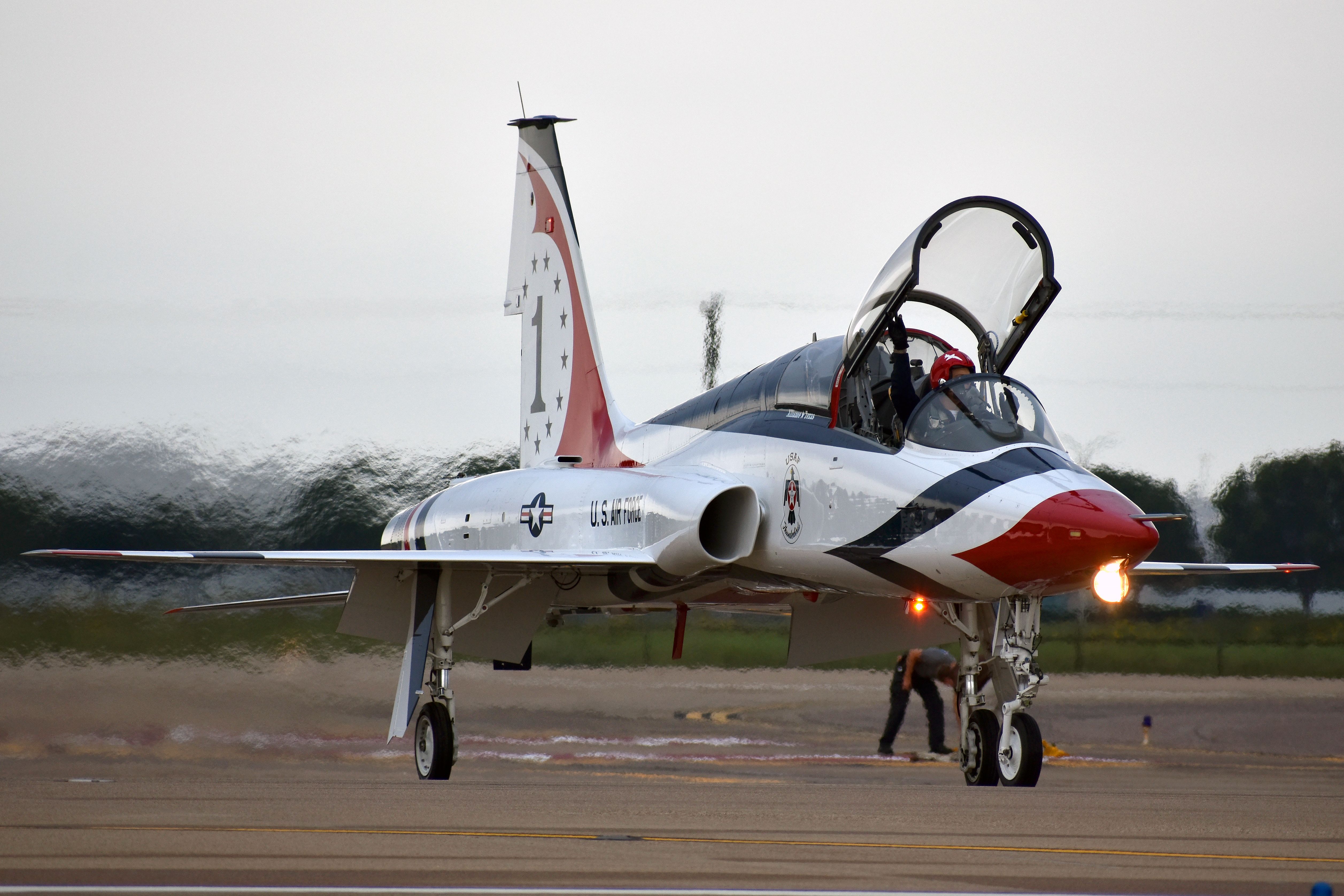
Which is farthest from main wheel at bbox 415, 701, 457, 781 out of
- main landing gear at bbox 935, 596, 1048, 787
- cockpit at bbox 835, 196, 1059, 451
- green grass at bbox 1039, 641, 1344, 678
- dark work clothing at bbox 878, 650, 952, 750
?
green grass at bbox 1039, 641, 1344, 678

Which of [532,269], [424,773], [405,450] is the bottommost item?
[424,773]

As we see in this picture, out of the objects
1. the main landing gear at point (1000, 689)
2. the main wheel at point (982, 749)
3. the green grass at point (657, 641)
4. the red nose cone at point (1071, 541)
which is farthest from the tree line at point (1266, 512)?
the red nose cone at point (1071, 541)

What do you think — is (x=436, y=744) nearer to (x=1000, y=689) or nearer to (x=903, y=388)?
(x=1000, y=689)

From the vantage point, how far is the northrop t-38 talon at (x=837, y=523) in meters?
8.39

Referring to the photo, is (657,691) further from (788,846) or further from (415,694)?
(788,846)

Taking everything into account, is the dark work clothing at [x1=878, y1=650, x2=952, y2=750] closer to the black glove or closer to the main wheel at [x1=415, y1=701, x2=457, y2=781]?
the main wheel at [x1=415, y1=701, x2=457, y2=781]

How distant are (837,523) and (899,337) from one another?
1.23m

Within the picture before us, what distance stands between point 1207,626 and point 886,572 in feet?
20.2

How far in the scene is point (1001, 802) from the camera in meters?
7.41

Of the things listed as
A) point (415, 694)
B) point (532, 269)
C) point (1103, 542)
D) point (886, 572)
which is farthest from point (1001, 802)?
point (532, 269)

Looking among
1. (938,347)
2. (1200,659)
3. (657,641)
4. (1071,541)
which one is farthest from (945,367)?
(1200,659)

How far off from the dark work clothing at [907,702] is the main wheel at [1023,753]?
5.19 meters

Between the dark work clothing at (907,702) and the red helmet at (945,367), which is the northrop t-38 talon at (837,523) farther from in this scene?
the dark work clothing at (907,702)

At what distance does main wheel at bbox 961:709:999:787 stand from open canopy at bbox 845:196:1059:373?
2.19 meters
